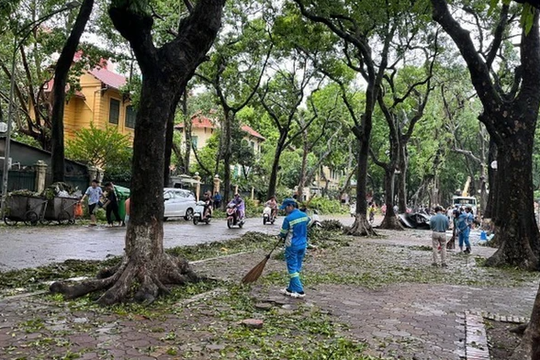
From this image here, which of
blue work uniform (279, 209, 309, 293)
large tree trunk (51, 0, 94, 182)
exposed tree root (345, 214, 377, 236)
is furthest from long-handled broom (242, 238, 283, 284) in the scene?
exposed tree root (345, 214, 377, 236)

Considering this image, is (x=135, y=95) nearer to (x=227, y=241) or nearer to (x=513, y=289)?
(x=227, y=241)

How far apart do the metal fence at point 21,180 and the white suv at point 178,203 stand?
5.77m

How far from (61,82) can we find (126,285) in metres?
13.7

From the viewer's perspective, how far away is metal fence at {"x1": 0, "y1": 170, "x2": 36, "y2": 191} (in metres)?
21.7

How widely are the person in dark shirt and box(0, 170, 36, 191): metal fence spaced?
5.97 metres

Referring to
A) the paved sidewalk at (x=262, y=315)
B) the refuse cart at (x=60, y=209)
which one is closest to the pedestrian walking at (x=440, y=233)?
the paved sidewalk at (x=262, y=315)

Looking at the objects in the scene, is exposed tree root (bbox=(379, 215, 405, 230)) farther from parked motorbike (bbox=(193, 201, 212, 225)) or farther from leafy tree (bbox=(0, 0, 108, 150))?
leafy tree (bbox=(0, 0, 108, 150))

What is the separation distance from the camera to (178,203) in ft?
76.9

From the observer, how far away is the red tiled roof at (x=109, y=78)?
34206 mm

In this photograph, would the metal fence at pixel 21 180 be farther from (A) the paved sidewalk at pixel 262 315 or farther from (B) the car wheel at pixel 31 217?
(A) the paved sidewalk at pixel 262 315

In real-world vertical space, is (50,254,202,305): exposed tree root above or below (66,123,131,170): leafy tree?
below

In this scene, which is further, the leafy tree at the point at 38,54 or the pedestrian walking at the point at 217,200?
the pedestrian walking at the point at 217,200

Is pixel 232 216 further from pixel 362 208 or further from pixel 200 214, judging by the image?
pixel 362 208

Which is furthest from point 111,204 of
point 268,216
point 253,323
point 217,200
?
point 217,200
